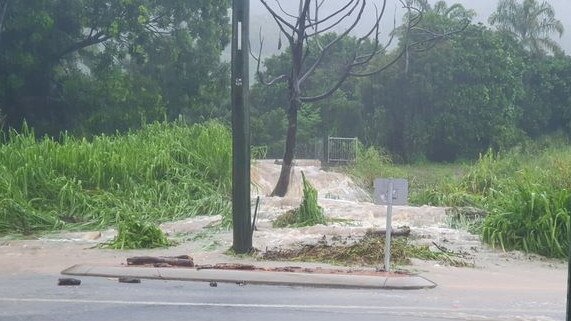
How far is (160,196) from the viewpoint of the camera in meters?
18.4

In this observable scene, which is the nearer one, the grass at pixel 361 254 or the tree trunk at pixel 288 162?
the grass at pixel 361 254

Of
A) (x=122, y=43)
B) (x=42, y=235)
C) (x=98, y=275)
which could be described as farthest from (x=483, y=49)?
(x=98, y=275)

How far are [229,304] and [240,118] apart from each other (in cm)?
412

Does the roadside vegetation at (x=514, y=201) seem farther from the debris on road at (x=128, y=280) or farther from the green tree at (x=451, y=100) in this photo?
the green tree at (x=451, y=100)

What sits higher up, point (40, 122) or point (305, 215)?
point (40, 122)

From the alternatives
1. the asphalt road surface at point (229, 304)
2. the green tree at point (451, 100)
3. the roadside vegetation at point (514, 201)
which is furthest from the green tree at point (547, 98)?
the asphalt road surface at point (229, 304)

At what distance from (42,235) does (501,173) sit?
11950 mm

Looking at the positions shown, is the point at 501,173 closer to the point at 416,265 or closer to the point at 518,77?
the point at 416,265

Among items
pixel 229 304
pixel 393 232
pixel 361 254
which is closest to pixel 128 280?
pixel 229 304

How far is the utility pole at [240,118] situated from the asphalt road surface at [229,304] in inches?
92.4

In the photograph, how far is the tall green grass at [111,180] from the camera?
16.8 m

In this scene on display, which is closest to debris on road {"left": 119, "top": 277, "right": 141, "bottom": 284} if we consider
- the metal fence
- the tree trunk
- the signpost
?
the signpost

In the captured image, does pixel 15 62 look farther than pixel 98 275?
Yes

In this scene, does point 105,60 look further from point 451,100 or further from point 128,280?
point 128,280
